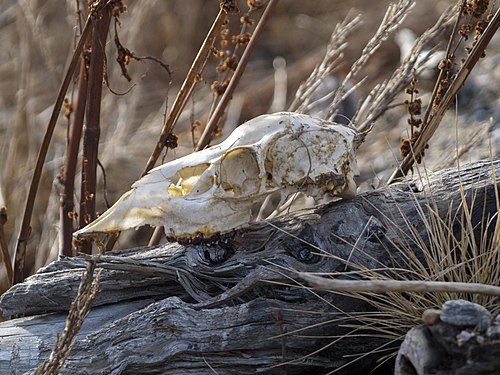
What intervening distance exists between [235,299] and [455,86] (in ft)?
3.30

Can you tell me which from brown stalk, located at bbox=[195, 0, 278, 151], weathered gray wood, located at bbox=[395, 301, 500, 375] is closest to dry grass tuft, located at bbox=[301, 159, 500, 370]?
weathered gray wood, located at bbox=[395, 301, 500, 375]

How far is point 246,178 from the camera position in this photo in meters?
2.29

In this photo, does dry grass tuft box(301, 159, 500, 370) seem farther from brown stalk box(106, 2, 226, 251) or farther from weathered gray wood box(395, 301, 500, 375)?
brown stalk box(106, 2, 226, 251)

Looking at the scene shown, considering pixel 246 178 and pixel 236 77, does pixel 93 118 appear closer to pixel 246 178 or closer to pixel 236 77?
pixel 236 77

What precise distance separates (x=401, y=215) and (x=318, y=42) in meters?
4.95

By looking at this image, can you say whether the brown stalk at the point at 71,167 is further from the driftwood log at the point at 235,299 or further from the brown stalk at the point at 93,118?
the driftwood log at the point at 235,299

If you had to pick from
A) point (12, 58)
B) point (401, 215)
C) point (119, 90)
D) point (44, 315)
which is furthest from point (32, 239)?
point (401, 215)

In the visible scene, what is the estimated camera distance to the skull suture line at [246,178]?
2256 millimetres

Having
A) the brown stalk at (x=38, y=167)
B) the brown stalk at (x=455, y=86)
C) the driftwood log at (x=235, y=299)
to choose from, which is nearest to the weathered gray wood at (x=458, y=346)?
the driftwood log at (x=235, y=299)

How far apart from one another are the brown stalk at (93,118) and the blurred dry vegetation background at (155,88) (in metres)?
1.17

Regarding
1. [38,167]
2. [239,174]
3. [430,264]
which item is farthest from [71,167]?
[430,264]

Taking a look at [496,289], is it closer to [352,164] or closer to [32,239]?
[352,164]

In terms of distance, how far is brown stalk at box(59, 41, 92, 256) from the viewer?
2.77 meters

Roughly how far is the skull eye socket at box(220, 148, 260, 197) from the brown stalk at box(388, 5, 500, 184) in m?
0.52
